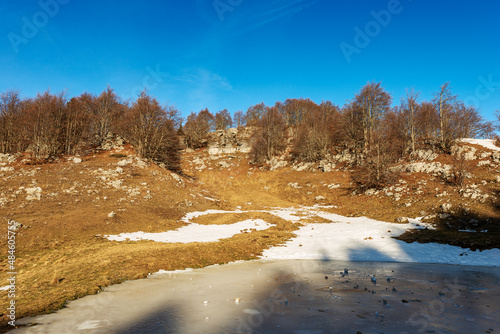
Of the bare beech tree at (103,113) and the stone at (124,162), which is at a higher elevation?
the bare beech tree at (103,113)

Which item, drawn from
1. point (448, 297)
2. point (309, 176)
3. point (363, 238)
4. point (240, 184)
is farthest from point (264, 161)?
point (448, 297)

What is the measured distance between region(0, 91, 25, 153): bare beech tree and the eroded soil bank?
42136 mm

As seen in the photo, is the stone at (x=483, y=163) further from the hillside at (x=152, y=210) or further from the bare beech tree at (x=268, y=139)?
the bare beech tree at (x=268, y=139)

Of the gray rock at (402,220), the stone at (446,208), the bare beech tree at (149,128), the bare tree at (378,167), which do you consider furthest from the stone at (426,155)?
the bare beech tree at (149,128)

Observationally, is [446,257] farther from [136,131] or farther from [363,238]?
[136,131]

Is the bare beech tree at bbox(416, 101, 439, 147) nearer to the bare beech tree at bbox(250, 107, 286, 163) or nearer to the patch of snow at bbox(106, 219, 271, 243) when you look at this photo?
the bare beech tree at bbox(250, 107, 286, 163)

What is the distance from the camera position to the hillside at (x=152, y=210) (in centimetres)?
901

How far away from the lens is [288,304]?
5949 millimetres

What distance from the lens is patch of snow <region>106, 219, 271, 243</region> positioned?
1458cm

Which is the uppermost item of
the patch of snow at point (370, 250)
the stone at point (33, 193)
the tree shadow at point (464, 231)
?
the stone at point (33, 193)

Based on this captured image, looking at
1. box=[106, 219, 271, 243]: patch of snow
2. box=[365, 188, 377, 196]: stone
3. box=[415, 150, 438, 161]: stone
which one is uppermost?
box=[415, 150, 438, 161]: stone

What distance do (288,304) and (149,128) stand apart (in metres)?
34.3

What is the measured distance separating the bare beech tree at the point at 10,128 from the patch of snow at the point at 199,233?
33831 mm

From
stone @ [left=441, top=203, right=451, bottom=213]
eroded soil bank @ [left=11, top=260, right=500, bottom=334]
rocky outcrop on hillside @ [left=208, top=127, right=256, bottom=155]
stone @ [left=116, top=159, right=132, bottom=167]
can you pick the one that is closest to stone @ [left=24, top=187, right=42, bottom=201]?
stone @ [left=116, top=159, right=132, bottom=167]
